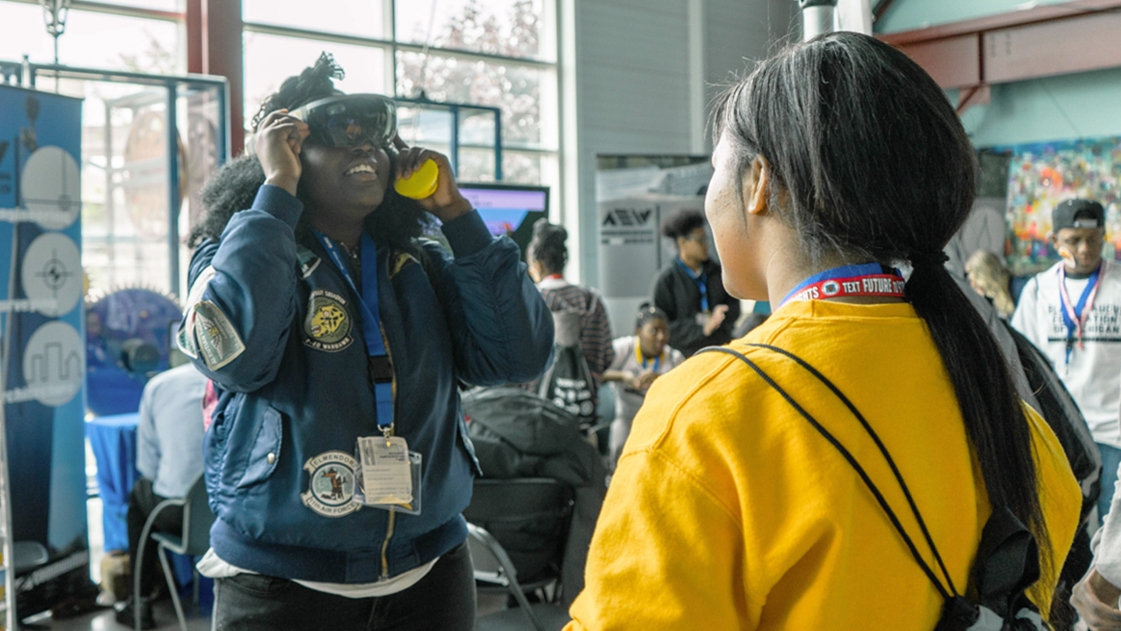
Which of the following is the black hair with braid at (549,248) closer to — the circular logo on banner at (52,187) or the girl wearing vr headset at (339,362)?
the circular logo on banner at (52,187)

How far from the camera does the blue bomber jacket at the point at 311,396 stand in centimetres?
142

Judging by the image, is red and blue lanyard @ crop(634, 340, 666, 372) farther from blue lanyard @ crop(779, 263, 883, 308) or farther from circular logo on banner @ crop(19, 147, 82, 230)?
blue lanyard @ crop(779, 263, 883, 308)

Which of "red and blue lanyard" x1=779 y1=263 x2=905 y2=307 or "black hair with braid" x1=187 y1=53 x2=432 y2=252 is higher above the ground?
"black hair with braid" x1=187 y1=53 x2=432 y2=252

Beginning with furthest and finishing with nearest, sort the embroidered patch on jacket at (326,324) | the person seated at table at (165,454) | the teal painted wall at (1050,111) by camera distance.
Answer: the teal painted wall at (1050,111) → the person seated at table at (165,454) → the embroidered patch on jacket at (326,324)

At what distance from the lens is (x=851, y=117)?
727 millimetres

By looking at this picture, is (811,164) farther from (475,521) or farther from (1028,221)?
(1028,221)

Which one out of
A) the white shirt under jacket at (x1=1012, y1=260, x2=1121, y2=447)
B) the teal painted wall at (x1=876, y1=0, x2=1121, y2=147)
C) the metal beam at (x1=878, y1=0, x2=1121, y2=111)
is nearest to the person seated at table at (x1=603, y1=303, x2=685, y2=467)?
the white shirt under jacket at (x1=1012, y1=260, x2=1121, y2=447)

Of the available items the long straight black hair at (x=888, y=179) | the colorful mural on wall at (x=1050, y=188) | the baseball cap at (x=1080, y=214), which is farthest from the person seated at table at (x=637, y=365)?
the colorful mural on wall at (x=1050, y=188)

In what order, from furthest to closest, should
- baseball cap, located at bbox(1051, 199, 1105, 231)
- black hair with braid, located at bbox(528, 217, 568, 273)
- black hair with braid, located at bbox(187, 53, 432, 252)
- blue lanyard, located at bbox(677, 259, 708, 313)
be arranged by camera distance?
blue lanyard, located at bbox(677, 259, 708, 313)
black hair with braid, located at bbox(528, 217, 568, 273)
baseball cap, located at bbox(1051, 199, 1105, 231)
black hair with braid, located at bbox(187, 53, 432, 252)

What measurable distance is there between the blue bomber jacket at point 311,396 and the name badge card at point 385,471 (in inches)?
0.7

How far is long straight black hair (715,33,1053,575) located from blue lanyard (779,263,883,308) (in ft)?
0.04

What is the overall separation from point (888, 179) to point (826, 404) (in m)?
0.18

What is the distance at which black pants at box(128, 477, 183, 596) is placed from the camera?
11.7 feet

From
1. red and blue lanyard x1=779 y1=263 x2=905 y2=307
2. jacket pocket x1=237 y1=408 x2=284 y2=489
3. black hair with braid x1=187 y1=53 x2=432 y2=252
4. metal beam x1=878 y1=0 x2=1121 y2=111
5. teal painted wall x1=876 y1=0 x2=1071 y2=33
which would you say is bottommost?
jacket pocket x1=237 y1=408 x2=284 y2=489
